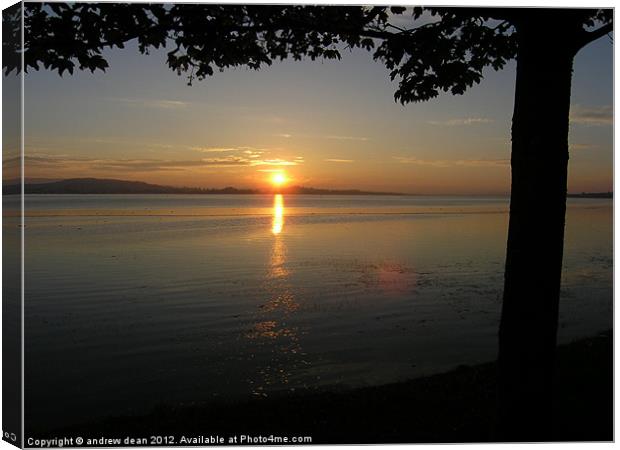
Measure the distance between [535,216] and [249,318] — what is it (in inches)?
499

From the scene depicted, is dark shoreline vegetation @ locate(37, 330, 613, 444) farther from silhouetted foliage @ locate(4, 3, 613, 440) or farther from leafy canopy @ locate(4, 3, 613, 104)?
leafy canopy @ locate(4, 3, 613, 104)

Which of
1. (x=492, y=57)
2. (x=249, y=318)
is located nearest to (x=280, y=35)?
(x=492, y=57)

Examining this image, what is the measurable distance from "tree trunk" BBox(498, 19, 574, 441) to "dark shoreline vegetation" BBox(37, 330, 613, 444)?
0.55m

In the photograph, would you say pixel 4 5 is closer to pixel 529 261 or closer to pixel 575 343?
pixel 529 261

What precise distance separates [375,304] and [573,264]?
40.0ft

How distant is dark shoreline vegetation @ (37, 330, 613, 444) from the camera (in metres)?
6.83

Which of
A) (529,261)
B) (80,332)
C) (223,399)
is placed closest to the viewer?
(529,261)

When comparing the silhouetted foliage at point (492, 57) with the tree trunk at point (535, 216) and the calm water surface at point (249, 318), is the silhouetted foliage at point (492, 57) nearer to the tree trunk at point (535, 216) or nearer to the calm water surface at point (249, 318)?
the tree trunk at point (535, 216)

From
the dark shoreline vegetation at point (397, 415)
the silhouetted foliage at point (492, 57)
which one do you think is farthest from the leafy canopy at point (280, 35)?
the dark shoreline vegetation at point (397, 415)

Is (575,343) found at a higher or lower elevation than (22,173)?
lower

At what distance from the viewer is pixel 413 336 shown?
48.5ft

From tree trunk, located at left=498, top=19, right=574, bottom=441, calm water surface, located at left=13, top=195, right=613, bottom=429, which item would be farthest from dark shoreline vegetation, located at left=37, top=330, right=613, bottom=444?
calm water surface, located at left=13, top=195, right=613, bottom=429

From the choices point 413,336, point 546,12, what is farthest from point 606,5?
point 413,336

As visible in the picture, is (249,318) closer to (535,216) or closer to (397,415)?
(397,415)
